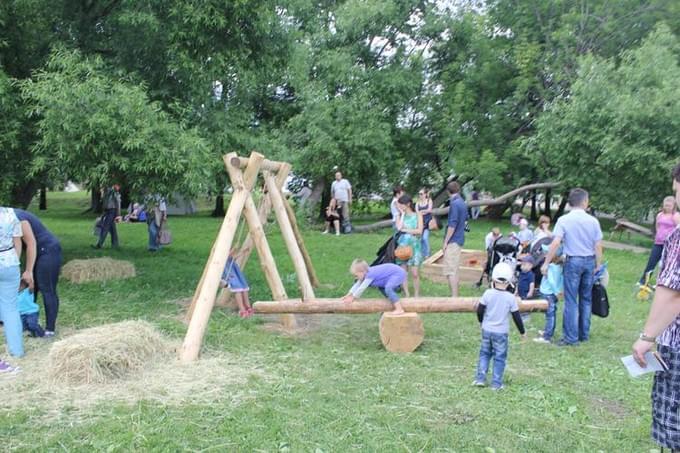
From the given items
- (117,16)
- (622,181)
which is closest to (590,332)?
(117,16)

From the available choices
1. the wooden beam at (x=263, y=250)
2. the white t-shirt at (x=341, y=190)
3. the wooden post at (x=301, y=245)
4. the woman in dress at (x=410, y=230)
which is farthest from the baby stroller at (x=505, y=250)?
the white t-shirt at (x=341, y=190)

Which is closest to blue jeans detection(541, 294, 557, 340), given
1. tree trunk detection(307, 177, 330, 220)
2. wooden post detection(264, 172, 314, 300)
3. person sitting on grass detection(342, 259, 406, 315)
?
person sitting on grass detection(342, 259, 406, 315)

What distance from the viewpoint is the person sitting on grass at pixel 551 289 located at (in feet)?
23.6

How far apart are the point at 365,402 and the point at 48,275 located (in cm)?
409

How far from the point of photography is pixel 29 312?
682 centimetres

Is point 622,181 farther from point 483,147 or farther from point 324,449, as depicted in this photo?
point 324,449

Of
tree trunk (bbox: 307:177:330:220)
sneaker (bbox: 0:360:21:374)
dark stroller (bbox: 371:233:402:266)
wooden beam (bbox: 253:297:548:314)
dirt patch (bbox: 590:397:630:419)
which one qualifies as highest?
tree trunk (bbox: 307:177:330:220)

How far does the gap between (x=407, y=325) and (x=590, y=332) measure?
9.00 ft

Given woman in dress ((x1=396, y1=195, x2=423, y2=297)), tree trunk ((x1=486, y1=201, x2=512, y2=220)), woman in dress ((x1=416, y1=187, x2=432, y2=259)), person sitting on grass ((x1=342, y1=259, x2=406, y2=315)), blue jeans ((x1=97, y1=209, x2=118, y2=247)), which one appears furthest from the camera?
tree trunk ((x1=486, y1=201, x2=512, y2=220))

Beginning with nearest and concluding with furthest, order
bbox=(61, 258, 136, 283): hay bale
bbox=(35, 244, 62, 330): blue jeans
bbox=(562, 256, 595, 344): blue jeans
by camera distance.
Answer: bbox=(35, 244, 62, 330): blue jeans → bbox=(562, 256, 595, 344): blue jeans → bbox=(61, 258, 136, 283): hay bale

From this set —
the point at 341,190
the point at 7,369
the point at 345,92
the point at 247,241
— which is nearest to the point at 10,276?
the point at 7,369

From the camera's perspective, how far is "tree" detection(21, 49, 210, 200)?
770 cm

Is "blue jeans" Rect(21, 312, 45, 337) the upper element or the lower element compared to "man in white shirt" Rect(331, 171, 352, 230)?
lower

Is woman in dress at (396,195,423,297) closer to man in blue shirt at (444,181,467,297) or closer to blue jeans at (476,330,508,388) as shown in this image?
man in blue shirt at (444,181,467,297)
